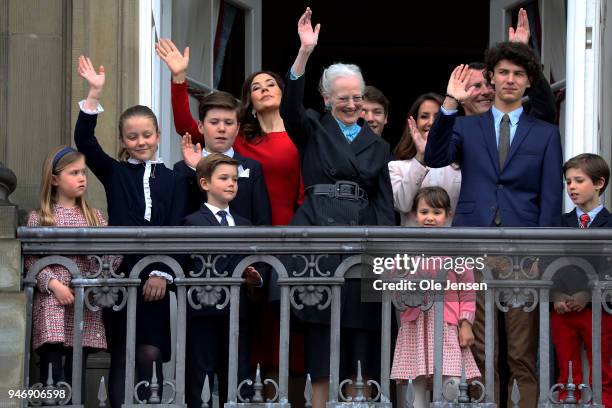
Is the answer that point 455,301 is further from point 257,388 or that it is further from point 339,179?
point 257,388

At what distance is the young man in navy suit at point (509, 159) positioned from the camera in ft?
30.6

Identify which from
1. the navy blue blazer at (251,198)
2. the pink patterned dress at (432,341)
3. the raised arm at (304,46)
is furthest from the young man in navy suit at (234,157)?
the pink patterned dress at (432,341)

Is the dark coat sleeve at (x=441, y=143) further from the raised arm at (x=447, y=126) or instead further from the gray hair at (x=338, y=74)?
the gray hair at (x=338, y=74)

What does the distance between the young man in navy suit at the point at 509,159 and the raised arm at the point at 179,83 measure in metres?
1.56

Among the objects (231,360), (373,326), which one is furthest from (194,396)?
(373,326)

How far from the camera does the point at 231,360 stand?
9055mm

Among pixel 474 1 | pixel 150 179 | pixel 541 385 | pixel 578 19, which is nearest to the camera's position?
pixel 541 385

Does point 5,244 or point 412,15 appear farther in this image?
point 412,15

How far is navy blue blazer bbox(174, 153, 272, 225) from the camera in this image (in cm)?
980

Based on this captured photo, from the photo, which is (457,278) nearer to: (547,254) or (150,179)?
(547,254)

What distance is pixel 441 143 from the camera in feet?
30.9

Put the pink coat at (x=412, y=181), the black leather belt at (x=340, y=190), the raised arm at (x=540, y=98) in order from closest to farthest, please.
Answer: the black leather belt at (x=340, y=190)
the raised arm at (x=540, y=98)
the pink coat at (x=412, y=181)

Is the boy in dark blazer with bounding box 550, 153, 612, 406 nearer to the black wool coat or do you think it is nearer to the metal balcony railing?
the metal balcony railing

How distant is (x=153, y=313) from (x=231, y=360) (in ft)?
1.93
